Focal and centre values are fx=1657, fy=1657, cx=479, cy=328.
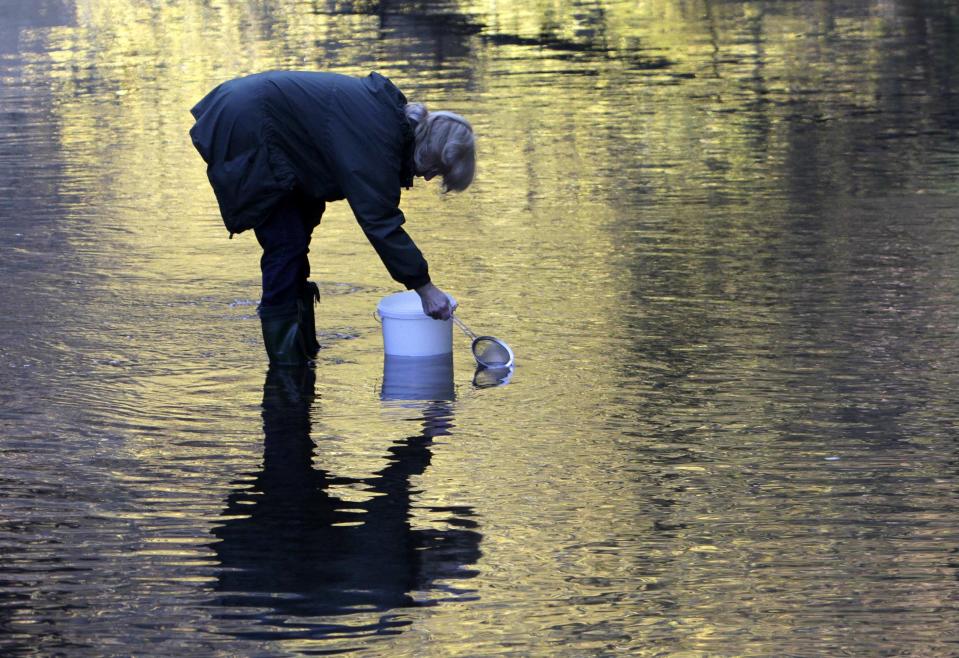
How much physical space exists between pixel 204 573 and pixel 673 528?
53.5 inches

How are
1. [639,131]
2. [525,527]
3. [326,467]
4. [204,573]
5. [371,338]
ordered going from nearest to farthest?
[204,573] → [525,527] → [326,467] → [371,338] → [639,131]

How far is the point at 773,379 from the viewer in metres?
6.28

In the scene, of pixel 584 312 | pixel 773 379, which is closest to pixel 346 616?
pixel 773 379

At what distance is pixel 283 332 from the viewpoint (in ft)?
21.8

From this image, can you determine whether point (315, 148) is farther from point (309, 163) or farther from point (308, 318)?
point (308, 318)

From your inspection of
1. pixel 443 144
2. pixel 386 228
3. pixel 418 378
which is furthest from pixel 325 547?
pixel 443 144

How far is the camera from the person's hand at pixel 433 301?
627cm

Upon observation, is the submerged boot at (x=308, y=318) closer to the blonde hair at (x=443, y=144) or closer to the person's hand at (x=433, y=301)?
the person's hand at (x=433, y=301)

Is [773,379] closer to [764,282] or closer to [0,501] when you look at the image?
[764,282]

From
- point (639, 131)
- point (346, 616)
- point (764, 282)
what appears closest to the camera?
point (346, 616)

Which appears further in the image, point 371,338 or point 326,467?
point 371,338

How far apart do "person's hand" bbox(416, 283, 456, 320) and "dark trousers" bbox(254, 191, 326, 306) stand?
2.03ft

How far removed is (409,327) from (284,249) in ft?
1.94

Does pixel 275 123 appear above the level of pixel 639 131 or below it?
above
